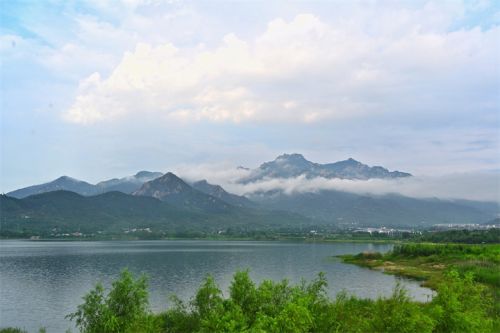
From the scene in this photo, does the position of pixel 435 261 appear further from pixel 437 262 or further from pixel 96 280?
pixel 96 280

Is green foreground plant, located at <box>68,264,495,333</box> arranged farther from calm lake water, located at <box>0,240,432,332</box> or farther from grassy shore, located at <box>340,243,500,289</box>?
grassy shore, located at <box>340,243,500,289</box>

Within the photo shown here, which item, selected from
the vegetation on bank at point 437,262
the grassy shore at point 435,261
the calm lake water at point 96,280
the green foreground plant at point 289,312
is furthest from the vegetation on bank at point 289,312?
the grassy shore at point 435,261

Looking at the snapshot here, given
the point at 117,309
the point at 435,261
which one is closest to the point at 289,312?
the point at 117,309

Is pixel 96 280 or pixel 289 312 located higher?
pixel 289 312

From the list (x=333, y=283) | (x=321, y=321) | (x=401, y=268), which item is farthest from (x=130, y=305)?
(x=401, y=268)

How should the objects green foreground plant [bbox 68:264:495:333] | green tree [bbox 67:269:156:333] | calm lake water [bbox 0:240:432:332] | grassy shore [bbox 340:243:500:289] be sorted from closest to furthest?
green foreground plant [bbox 68:264:495:333], green tree [bbox 67:269:156:333], calm lake water [bbox 0:240:432:332], grassy shore [bbox 340:243:500:289]

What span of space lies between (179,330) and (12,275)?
281ft

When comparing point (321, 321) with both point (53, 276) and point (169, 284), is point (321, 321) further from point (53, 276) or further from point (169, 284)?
point (53, 276)

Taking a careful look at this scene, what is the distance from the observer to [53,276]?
109 m

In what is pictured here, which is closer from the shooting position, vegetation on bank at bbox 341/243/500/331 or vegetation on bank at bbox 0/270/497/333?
vegetation on bank at bbox 0/270/497/333

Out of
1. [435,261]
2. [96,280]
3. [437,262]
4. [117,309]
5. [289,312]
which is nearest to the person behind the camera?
[289,312]

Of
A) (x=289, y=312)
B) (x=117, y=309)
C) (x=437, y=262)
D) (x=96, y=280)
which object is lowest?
(x=96, y=280)

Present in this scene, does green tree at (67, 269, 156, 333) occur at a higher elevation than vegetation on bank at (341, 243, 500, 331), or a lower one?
higher

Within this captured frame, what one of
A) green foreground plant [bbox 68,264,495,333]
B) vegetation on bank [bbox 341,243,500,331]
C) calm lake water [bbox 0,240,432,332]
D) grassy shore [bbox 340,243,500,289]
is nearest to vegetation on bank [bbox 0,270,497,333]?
green foreground plant [bbox 68,264,495,333]
